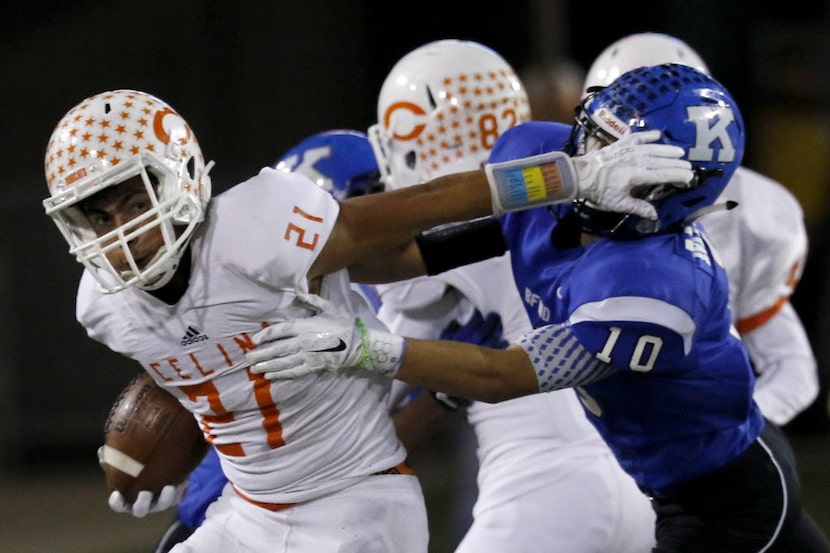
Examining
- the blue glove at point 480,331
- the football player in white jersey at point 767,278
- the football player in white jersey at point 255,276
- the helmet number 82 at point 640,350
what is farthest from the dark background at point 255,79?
the helmet number 82 at point 640,350

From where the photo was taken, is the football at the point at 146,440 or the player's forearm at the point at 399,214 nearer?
the player's forearm at the point at 399,214

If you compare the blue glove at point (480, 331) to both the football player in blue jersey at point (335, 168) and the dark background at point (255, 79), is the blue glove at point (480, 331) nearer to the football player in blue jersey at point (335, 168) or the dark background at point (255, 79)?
the football player in blue jersey at point (335, 168)

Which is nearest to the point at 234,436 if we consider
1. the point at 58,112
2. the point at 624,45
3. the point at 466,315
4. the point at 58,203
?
the point at 58,203

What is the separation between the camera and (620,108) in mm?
2688

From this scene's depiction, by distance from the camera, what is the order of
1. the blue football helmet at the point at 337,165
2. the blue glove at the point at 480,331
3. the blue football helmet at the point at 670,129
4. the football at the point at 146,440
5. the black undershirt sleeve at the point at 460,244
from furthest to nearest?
1. the blue football helmet at the point at 337,165
2. the blue glove at the point at 480,331
3. the black undershirt sleeve at the point at 460,244
4. the football at the point at 146,440
5. the blue football helmet at the point at 670,129

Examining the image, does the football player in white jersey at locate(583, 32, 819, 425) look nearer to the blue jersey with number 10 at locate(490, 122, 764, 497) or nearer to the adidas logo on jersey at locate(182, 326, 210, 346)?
the blue jersey with number 10 at locate(490, 122, 764, 497)

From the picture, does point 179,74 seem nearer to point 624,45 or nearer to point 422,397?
point 624,45

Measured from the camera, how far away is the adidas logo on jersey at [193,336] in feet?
8.34

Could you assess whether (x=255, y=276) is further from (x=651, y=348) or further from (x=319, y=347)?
(x=651, y=348)

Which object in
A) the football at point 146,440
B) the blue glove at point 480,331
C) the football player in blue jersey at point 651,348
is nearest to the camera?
the football player in blue jersey at point 651,348

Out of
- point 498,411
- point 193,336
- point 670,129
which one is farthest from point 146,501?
point 670,129

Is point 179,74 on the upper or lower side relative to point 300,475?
lower

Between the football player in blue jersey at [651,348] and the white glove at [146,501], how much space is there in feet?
1.69

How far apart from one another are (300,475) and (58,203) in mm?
738
